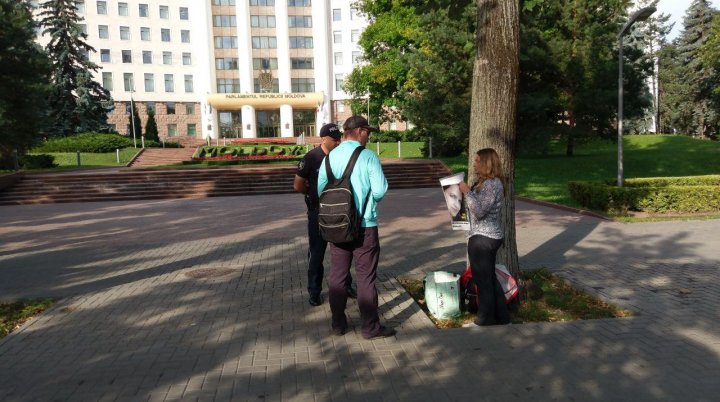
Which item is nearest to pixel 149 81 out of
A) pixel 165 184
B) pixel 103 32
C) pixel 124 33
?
pixel 124 33

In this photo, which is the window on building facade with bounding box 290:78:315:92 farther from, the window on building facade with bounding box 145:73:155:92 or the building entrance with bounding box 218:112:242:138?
the window on building facade with bounding box 145:73:155:92

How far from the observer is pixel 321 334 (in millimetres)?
4836

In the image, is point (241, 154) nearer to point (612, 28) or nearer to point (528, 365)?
point (612, 28)

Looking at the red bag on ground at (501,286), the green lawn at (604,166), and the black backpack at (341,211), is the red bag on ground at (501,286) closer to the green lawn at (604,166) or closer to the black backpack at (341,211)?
the black backpack at (341,211)

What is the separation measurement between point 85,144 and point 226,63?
92.2 ft

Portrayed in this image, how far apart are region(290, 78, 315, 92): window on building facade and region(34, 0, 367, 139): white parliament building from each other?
125 millimetres

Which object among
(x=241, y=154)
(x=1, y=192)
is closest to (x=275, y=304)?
(x=1, y=192)

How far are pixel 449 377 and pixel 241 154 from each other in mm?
30195

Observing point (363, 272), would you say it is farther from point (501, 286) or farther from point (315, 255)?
point (501, 286)

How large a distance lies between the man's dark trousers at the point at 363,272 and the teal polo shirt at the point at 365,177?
17 centimetres

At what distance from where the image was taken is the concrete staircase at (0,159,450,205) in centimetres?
2059

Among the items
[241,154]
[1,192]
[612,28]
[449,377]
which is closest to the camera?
[449,377]

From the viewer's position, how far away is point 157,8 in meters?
62.5

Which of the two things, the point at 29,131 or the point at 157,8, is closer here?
the point at 29,131
